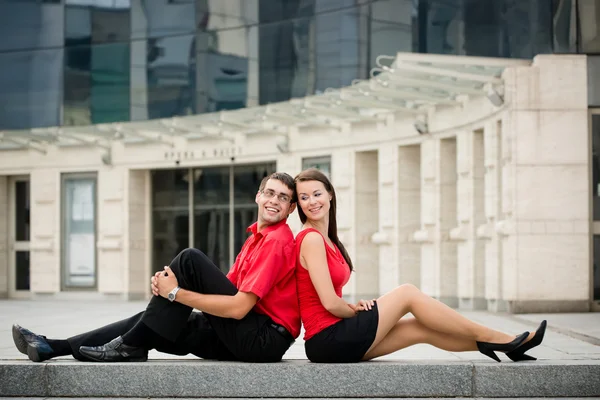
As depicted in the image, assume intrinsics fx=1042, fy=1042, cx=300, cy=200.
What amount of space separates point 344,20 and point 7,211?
11004 millimetres

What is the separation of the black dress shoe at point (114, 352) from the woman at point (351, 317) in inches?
43.9

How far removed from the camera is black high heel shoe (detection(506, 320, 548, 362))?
644 centimetres

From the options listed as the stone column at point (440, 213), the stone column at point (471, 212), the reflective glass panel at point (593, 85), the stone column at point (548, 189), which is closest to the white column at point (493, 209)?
the stone column at point (471, 212)

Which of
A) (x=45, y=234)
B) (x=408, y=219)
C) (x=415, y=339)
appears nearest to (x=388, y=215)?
(x=408, y=219)

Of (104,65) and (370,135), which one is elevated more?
(104,65)

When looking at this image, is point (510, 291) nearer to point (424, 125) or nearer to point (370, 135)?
point (424, 125)

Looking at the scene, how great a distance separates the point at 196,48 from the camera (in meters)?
22.9

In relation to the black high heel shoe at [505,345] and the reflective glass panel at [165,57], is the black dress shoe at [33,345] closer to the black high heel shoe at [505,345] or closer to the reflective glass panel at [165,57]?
the black high heel shoe at [505,345]

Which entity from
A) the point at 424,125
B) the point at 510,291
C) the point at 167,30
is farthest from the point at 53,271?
the point at 510,291

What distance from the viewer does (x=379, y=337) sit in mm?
6539

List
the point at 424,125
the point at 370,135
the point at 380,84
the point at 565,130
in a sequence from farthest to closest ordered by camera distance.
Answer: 1. the point at 370,135
2. the point at 424,125
3. the point at 380,84
4. the point at 565,130

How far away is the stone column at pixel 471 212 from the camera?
1784cm

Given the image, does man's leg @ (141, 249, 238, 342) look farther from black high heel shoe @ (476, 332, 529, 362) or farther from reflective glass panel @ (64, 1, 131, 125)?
reflective glass panel @ (64, 1, 131, 125)

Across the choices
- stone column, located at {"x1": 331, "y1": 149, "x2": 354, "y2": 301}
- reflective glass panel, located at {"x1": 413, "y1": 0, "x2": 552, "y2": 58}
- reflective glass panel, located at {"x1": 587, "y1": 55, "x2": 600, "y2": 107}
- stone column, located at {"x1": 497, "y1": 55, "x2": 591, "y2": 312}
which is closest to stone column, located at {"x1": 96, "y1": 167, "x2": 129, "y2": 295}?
stone column, located at {"x1": 331, "y1": 149, "x2": 354, "y2": 301}
